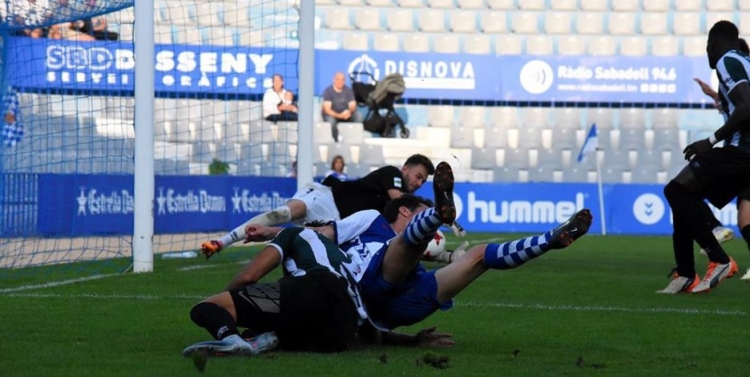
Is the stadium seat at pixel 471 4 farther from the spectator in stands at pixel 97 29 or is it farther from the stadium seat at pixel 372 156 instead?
the spectator in stands at pixel 97 29

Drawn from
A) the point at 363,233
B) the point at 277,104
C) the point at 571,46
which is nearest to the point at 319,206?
the point at 363,233

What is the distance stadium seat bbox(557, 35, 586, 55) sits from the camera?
30.9 metres

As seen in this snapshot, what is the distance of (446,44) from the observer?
30562mm

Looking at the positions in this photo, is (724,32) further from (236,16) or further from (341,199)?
(236,16)

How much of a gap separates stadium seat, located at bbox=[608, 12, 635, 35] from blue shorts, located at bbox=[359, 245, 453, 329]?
82.8 ft

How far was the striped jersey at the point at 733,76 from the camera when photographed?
10148mm

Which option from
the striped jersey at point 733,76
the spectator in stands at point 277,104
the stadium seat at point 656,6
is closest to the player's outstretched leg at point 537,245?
the striped jersey at point 733,76

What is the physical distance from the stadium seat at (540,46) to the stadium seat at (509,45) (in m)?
0.19

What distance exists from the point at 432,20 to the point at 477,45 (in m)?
1.23

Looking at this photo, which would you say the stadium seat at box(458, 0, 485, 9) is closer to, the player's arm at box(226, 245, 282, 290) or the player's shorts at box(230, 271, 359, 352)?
the player's arm at box(226, 245, 282, 290)

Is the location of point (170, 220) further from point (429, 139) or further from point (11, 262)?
point (429, 139)

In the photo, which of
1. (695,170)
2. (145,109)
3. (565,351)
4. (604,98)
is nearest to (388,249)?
(565,351)

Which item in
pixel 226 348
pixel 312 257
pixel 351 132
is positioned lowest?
pixel 226 348

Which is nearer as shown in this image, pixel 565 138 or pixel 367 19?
pixel 565 138
